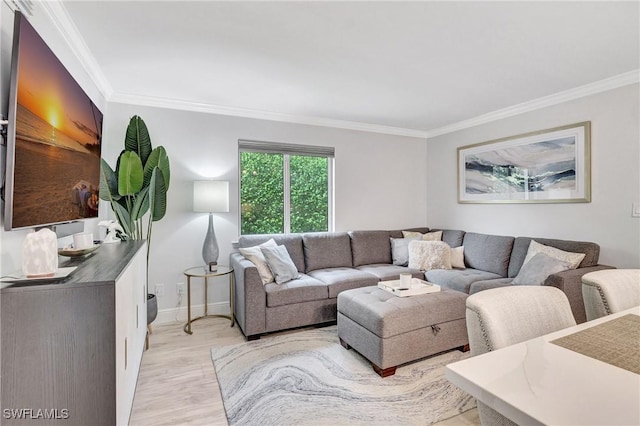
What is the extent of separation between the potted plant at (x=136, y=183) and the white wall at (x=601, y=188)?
385 cm

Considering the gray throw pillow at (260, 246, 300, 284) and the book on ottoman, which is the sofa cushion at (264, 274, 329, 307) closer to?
the gray throw pillow at (260, 246, 300, 284)

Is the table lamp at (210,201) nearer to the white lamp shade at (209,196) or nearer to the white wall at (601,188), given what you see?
the white lamp shade at (209,196)

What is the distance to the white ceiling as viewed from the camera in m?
1.92

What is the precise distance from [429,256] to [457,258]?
1.37 ft

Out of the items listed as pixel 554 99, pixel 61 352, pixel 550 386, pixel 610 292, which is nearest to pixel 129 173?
pixel 61 352

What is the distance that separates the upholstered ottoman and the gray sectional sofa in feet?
1.61

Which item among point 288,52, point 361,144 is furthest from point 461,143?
point 288,52

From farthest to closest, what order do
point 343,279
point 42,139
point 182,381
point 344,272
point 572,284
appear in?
1. point 344,272
2. point 343,279
3. point 572,284
4. point 182,381
5. point 42,139

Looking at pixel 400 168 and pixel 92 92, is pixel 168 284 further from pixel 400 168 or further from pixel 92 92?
pixel 400 168

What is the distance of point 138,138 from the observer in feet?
10.2

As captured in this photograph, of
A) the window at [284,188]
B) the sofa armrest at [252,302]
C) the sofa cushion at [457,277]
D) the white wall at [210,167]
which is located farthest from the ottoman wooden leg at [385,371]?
the window at [284,188]

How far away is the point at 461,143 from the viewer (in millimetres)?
4496

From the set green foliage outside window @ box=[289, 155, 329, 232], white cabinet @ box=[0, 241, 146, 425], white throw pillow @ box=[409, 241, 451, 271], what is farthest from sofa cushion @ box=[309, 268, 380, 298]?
white cabinet @ box=[0, 241, 146, 425]

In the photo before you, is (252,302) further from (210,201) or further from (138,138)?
(138,138)
